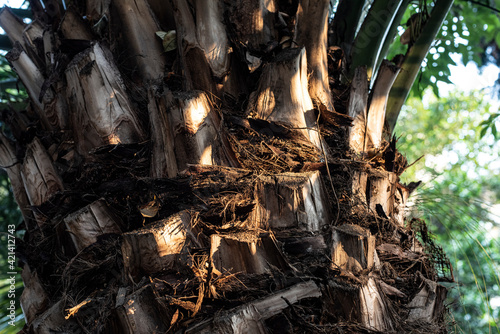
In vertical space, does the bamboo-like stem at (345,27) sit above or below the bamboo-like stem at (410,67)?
above

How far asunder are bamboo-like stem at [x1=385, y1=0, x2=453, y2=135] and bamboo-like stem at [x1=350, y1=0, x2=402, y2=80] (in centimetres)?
15

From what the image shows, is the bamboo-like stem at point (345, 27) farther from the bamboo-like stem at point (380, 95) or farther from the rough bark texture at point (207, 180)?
the bamboo-like stem at point (380, 95)

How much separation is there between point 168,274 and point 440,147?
454 inches

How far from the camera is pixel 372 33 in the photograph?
192 centimetres

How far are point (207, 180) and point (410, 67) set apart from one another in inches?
50.8

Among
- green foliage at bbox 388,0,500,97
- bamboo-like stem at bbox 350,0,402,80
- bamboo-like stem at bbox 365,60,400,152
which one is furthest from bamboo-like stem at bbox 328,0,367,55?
green foliage at bbox 388,0,500,97

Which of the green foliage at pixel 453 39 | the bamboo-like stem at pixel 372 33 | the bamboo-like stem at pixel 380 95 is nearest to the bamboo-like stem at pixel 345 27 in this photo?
the bamboo-like stem at pixel 372 33

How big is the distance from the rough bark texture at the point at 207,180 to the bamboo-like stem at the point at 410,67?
0.19m

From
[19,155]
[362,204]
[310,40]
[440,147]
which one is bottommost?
[440,147]

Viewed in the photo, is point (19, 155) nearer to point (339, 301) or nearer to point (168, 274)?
point (168, 274)

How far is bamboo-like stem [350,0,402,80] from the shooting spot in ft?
6.21

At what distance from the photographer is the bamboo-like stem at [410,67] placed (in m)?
1.94

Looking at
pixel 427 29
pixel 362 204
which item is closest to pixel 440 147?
pixel 427 29

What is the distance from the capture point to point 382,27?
1.90m
